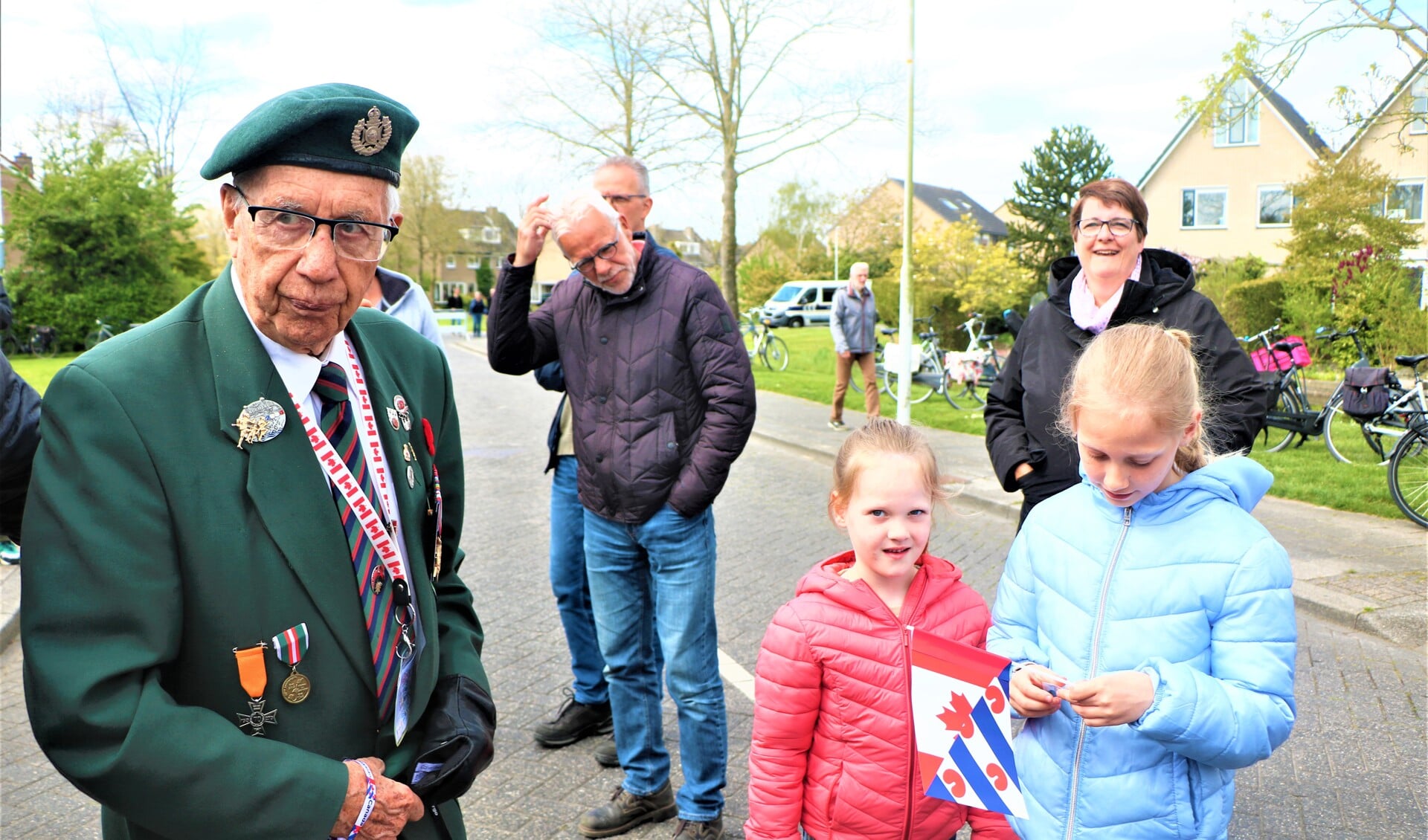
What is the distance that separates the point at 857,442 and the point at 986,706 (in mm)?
723

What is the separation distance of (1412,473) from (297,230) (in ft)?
29.2

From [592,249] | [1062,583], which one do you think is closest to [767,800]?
[1062,583]

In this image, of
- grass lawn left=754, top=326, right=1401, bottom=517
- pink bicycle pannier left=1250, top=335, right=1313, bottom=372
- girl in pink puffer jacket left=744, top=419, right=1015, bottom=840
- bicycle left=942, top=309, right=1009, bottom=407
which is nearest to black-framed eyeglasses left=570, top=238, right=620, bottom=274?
girl in pink puffer jacket left=744, top=419, right=1015, bottom=840

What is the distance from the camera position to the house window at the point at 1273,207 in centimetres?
3825

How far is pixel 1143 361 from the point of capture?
2072 millimetres

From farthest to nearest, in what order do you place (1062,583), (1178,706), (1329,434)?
(1329,434) → (1062,583) → (1178,706)

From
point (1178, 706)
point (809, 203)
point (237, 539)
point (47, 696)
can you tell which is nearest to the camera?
point (47, 696)

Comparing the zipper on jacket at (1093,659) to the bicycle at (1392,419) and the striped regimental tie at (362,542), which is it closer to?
the striped regimental tie at (362,542)

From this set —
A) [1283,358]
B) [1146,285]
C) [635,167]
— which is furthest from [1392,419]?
[635,167]

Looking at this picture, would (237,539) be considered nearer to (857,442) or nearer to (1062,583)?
(857,442)

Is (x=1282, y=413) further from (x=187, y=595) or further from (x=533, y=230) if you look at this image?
(x=187, y=595)

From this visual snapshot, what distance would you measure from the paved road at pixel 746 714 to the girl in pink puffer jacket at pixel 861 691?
1.20 meters

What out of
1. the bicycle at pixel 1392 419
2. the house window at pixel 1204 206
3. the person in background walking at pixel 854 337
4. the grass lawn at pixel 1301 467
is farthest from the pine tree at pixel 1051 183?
the bicycle at pixel 1392 419

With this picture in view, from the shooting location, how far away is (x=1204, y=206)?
40.5 metres
